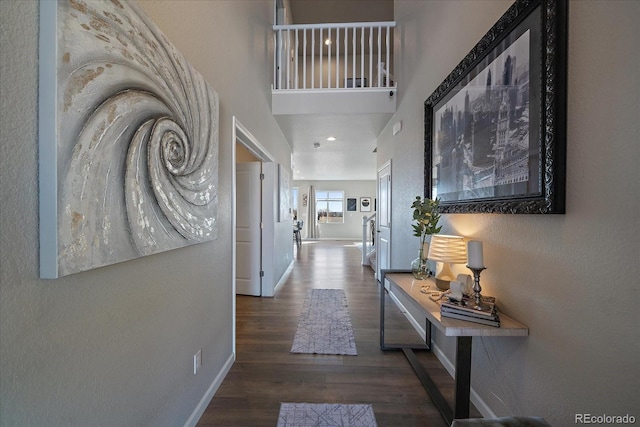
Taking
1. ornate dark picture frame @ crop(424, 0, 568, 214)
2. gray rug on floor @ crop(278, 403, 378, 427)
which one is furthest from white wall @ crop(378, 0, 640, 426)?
gray rug on floor @ crop(278, 403, 378, 427)

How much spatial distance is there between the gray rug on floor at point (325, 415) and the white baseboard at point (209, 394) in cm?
48

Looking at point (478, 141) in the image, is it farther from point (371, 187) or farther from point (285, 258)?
point (371, 187)

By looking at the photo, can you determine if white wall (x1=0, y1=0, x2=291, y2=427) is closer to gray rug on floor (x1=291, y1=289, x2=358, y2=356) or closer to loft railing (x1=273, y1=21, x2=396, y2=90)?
gray rug on floor (x1=291, y1=289, x2=358, y2=356)

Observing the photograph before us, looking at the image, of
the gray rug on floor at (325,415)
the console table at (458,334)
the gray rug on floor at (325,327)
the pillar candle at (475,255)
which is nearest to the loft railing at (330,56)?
the pillar candle at (475,255)

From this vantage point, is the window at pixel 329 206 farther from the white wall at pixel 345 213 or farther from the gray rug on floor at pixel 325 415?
the gray rug on floor at pixel 325 415

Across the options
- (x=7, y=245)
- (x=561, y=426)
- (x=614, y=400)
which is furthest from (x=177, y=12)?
(x=561, y=426)

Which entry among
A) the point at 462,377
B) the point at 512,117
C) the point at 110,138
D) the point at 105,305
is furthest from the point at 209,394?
the point at 512,117

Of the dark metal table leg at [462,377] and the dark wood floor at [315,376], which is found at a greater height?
the dark metal table leg at [462,377]

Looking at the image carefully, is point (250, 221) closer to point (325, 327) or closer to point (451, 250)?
point (325, 327)

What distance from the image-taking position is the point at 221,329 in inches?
74.9

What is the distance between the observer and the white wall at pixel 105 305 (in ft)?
2.11


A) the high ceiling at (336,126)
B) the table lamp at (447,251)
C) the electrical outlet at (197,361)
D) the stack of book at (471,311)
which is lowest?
the electrical outlet at (197,361)

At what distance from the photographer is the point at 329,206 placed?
11242mm

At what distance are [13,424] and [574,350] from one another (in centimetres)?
180
